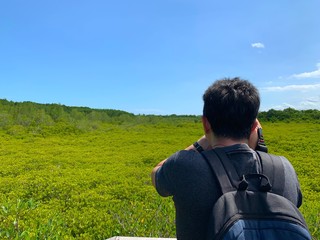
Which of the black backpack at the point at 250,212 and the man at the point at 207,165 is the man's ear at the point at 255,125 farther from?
the black backpack at the point at 250,212

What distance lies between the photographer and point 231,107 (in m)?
1.51

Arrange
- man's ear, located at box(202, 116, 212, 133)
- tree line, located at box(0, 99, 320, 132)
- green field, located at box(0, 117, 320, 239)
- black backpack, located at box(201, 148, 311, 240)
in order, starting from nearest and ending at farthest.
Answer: black backpack, located at box(201, 148, 311, 240)
man's ear, located at box(202, 116, 212, 133)
green field, located at box(0, 117, 320, 239)
tree line, located at box(0, 99, 320, 132)

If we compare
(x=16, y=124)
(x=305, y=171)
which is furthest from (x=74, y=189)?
(x=16, y=124)

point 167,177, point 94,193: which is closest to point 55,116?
point 94,193

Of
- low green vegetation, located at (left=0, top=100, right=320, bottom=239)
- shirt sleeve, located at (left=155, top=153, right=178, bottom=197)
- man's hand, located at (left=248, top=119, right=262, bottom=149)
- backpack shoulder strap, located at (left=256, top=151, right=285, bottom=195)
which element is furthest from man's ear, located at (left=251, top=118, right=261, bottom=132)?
low green vegetation, located at (left=0, top=100, right=320, bottom=239)

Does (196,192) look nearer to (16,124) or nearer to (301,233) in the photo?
(301,233)

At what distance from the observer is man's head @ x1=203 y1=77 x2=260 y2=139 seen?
1512 mm

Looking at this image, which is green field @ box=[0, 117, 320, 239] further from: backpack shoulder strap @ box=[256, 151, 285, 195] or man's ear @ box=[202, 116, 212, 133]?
backpack shoulder strap @ box=[256, 151, 285, 195]

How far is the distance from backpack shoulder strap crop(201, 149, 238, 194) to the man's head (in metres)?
0.14

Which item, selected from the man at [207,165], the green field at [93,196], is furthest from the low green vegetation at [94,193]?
the man at [207,165]

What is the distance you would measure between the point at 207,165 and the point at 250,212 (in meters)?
0.26

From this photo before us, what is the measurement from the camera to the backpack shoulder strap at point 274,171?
1481mm

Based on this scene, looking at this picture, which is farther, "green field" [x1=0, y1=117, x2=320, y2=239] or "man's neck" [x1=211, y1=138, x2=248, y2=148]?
"green field" [x1=0, y1=117, x2=320, y2=239]

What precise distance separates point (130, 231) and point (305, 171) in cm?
861
